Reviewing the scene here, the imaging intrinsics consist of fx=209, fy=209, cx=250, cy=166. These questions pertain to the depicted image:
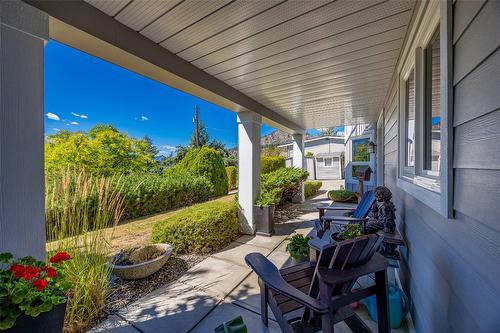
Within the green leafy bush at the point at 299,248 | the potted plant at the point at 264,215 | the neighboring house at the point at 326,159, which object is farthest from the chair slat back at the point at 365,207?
the neighboring house at the point at 326,159

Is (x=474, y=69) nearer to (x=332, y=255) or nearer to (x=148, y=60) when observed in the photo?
(x=332, y=255)

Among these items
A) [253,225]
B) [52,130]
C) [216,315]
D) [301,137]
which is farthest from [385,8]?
[52,130]

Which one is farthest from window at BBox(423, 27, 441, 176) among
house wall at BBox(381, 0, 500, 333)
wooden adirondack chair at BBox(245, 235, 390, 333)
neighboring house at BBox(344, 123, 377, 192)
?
neighboring house at BBox(344, 123, 377, 192)

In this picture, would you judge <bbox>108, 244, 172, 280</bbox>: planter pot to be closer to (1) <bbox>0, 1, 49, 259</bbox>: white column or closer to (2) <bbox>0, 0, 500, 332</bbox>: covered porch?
(2) <bbox>0, 0, 500, 332</bbox>: covered porch

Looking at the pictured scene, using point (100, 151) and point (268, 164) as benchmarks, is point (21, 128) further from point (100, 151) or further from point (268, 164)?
point (268, 164)

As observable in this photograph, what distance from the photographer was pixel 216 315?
196 cm

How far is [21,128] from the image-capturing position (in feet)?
4.18

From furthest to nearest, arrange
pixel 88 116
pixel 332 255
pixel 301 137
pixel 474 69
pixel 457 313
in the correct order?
pixel 88 116
pixel 301 137
pixel 332 255
pixel 457 313
pixel 474 69

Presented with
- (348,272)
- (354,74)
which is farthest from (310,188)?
(348,272)

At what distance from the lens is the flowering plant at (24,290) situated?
3.50ft

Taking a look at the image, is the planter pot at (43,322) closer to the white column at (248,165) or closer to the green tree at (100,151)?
the white column at (248,165)

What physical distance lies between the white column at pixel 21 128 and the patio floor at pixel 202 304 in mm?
1041

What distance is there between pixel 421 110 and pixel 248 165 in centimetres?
274

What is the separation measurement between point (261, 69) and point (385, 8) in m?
1.37
